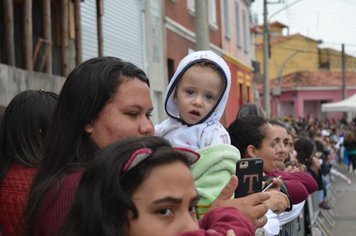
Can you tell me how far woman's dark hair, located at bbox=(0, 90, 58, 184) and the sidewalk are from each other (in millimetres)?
8997

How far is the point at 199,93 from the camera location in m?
3.26

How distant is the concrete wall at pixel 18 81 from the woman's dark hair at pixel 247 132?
11.6 feet

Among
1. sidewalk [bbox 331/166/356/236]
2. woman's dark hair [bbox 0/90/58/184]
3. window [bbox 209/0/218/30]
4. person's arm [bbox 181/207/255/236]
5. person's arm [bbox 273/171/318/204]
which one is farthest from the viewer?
window [bbox 209/0/218/30]

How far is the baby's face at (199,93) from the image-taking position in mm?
3244

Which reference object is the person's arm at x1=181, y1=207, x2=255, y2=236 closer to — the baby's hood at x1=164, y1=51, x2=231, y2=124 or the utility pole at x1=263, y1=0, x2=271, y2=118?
the baby's hood at x1=164, y1=51, x2=231, y2=124

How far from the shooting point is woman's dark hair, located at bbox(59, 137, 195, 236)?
6.13ft

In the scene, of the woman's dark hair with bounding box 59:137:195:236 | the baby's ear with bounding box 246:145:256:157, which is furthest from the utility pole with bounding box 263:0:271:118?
the woman's dark hair with bounding box 59:137:195:236

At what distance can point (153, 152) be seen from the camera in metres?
1.95

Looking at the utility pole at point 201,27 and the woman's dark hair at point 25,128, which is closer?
the woman's dark hair at point 25,128

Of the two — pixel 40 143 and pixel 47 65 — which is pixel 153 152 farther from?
pixel 47 65

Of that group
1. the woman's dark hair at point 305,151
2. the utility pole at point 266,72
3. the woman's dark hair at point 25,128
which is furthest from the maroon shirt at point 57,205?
the utility pole at point 266,72

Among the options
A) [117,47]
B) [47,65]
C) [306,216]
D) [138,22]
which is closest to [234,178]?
[306,216]

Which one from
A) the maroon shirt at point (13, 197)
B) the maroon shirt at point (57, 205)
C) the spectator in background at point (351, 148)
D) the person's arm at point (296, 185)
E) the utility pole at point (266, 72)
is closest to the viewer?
the maroon shirt at point (57, 205)

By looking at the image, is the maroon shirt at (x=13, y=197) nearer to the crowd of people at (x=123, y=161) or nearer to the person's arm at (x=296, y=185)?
the crowd of people at (x=123, y=161)
